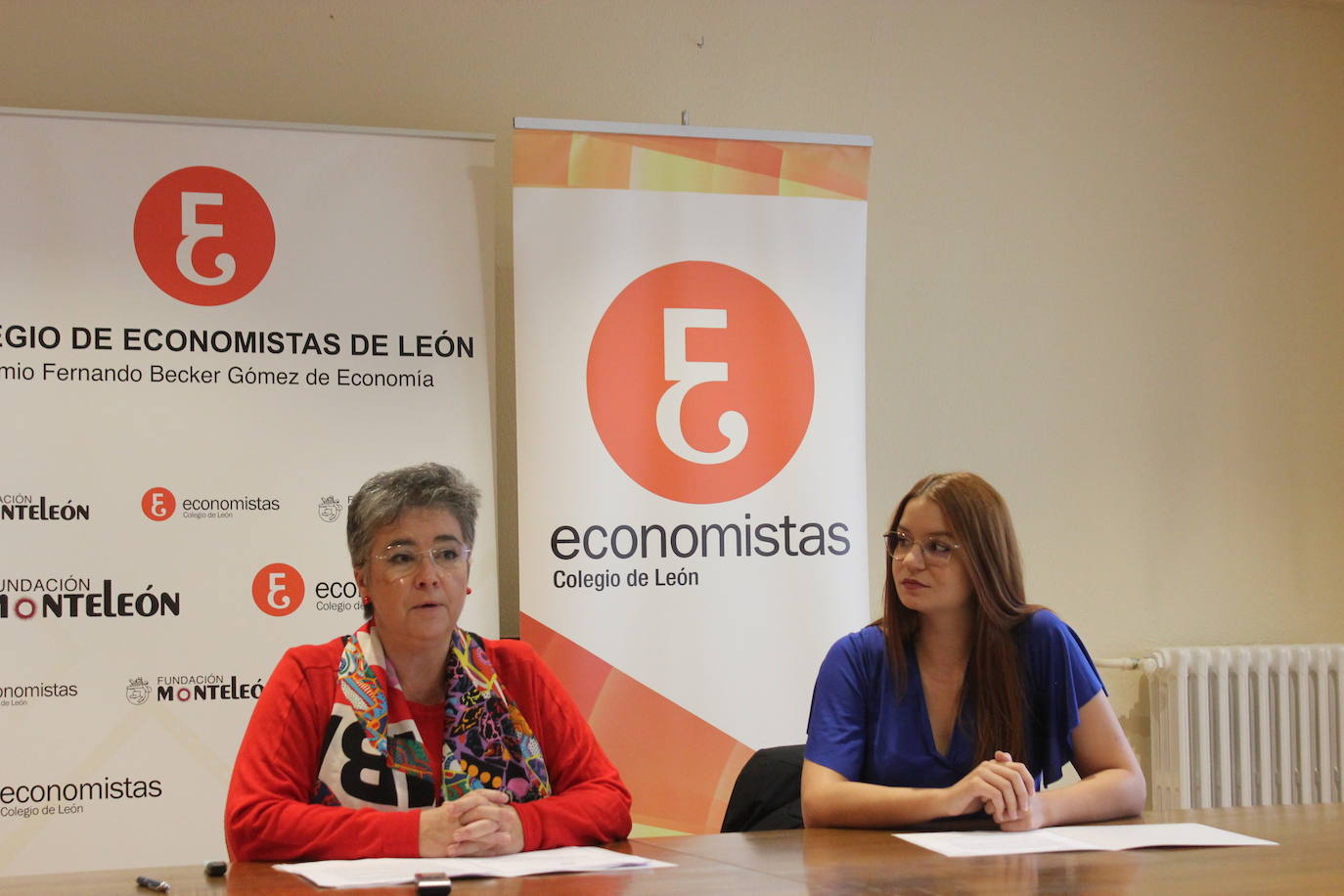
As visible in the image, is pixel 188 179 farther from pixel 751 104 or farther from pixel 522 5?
pixel 751 104

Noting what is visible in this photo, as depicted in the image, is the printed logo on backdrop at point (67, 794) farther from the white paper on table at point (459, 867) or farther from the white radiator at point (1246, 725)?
the white radiator at point (1246, 725)

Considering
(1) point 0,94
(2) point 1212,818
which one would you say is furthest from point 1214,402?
(1) point 0,94

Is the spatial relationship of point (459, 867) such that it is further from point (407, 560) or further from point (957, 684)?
point (957, 684)

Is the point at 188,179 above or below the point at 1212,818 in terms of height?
above

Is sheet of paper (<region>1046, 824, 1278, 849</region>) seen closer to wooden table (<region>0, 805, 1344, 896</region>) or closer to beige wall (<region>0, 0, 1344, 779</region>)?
wooden table (<region>0, 805, 1344, 896</region>)

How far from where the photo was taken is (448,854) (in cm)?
187

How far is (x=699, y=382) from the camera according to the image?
3.72 m

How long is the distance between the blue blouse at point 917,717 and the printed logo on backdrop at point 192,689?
5.66ft

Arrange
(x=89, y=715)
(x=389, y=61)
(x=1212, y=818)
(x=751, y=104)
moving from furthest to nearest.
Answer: (x=751, y=104) < (x=389, y=61) < (x=89, y=715) < (x=1212, y=818)

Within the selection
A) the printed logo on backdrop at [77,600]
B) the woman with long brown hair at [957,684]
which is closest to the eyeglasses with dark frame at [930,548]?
the woman with long brown hair at [957,684]

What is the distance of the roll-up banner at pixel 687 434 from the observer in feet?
11.8

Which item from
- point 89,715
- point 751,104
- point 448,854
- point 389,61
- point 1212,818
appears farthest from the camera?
point 751,104

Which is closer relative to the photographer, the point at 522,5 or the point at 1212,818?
the point at 1212,818

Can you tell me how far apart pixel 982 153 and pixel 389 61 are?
6.55 ft
